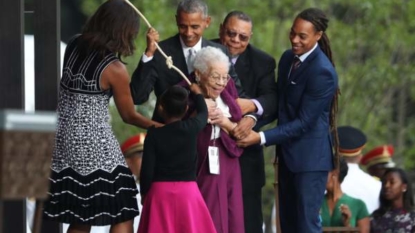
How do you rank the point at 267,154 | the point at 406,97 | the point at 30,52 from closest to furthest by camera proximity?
the point at 30,52
the point at 267,154
the point at 406,97

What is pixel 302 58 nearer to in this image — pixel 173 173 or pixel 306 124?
pixel 306 124

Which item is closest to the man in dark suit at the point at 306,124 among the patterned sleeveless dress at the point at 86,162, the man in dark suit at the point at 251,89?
the man in dark suit at the point at 251,89

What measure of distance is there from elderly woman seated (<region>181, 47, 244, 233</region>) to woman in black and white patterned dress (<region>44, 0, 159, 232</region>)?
639 millimetres

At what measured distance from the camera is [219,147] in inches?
390

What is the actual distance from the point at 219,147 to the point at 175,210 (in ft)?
2.04

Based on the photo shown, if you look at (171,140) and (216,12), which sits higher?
(216,12)

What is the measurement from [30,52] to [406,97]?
8.77 metres

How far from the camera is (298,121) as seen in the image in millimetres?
10148

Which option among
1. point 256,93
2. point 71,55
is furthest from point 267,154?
point 71,55

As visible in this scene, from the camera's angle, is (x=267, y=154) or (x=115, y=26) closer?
(x=115, y=26)

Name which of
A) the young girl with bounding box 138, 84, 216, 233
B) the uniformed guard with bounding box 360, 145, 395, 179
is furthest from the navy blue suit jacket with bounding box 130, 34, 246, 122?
the uniformed guard with bounding box 360, 145, 395, 179

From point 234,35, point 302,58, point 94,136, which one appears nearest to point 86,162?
point 94,136

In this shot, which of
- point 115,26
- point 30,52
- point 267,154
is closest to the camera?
point 115,26

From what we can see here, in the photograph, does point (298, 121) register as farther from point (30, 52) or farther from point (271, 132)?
point (30, 52)
